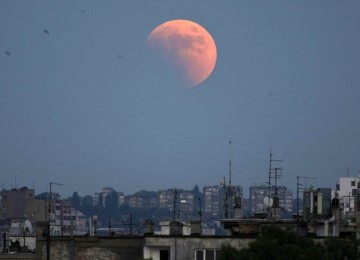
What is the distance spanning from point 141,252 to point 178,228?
3.41 metres

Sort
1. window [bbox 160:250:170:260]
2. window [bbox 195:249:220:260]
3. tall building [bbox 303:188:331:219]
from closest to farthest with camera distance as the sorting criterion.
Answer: window [bbox 195:249:220:260] → window [bbox 160:250:170:260] → tall building [bbox 303:188:331:219]

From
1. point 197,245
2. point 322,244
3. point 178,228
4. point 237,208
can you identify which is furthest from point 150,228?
point 237,208

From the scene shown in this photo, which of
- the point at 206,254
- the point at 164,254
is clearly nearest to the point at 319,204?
the point at 206,254

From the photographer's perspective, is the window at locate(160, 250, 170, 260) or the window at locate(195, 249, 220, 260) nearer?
the window at locate(195, 249, 220, 260)

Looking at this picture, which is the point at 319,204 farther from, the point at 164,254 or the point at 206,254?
the point at 164,254

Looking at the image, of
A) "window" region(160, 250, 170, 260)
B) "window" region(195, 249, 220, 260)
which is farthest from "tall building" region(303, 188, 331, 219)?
"window" region(160, 250, 170, 260)

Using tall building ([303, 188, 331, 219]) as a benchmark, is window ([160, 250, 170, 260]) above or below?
below

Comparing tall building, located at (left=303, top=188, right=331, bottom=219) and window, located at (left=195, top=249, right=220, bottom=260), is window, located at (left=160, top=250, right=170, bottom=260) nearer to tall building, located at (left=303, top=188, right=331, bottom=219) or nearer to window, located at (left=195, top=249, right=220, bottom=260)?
window, located at (left=195, top=249, right=220, bottom=260)

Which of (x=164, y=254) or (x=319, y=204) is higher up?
(x=319, y=204)

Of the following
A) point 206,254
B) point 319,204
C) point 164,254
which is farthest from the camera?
point 319,204

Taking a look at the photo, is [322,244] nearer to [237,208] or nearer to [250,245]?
[250,245]

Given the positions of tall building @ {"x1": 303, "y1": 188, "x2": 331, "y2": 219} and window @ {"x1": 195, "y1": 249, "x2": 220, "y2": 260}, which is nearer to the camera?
window @ {"x1": 195, "y1": 249, "x2": 220, "y2": 260}

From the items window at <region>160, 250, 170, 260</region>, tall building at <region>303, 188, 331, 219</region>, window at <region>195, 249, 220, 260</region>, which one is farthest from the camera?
tall building at <region>303, 188, 331, 219</region>

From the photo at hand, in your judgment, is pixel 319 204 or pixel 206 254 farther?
pixel 319 204
